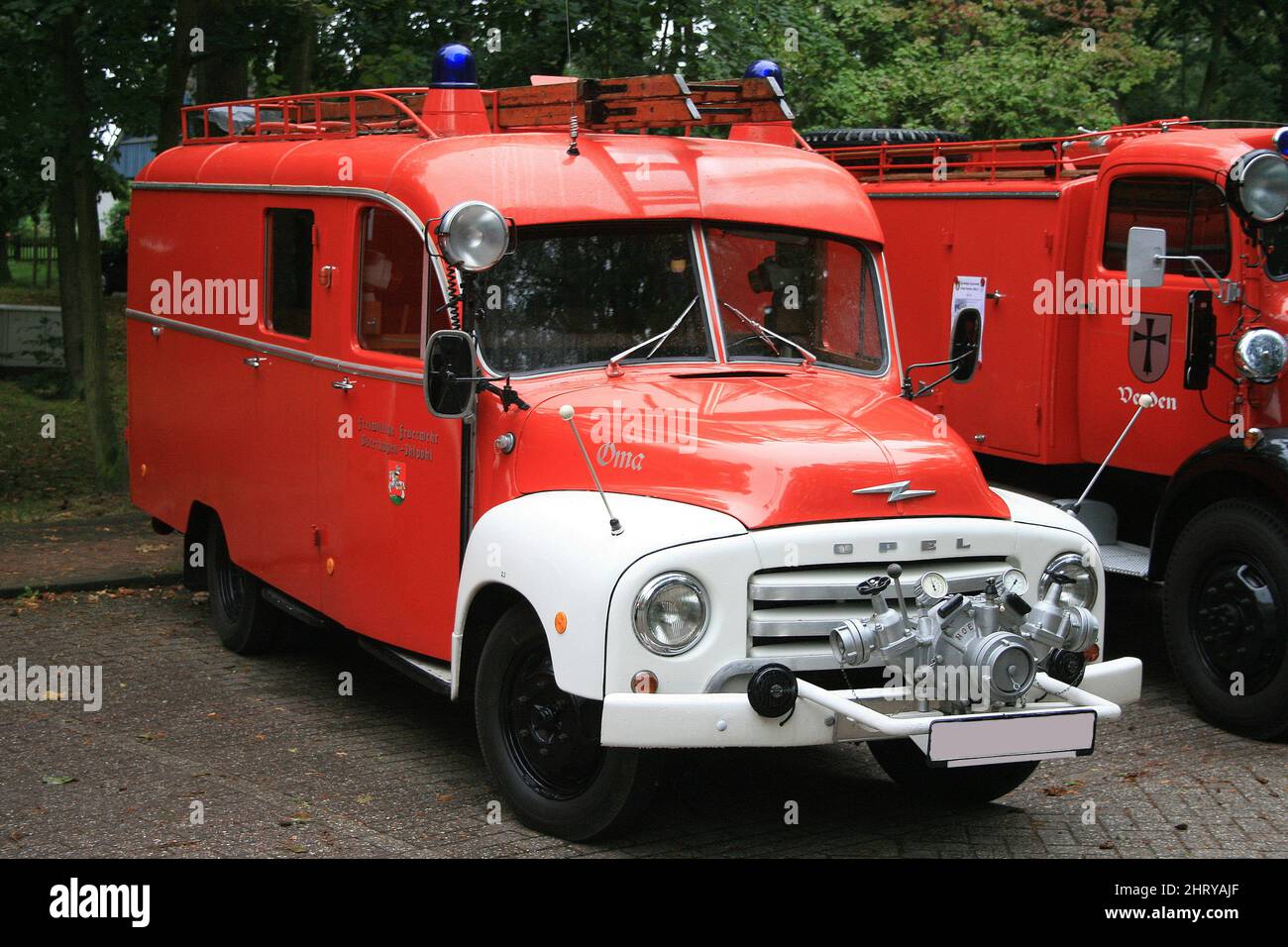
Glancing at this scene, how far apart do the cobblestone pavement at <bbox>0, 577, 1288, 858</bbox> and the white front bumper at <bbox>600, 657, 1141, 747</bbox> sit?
0.81 metres

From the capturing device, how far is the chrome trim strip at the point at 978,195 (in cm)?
906

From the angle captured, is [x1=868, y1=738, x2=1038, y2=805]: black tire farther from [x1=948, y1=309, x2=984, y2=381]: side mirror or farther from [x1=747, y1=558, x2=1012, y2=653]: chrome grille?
[x1=948, y1=309, x2=984, y2=381]: side mirror

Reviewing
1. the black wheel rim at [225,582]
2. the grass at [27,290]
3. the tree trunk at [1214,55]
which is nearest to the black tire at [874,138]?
the black wheel rim at [225,582]

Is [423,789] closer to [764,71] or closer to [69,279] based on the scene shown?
[764,71]

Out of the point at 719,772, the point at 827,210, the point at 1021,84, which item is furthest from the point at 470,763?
the point at 1021,84

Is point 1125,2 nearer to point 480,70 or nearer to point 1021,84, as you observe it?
point 1021,84

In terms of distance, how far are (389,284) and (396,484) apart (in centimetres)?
84

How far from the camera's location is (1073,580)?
598 centimetres

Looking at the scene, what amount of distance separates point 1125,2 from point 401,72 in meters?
11.2

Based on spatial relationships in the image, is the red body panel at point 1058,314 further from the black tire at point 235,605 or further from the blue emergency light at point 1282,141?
the black tire at point 235,605

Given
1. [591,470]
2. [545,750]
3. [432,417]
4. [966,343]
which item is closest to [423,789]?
[545,750]

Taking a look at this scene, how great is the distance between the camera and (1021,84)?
1861 centimetres

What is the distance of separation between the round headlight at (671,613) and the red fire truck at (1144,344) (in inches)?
79.2

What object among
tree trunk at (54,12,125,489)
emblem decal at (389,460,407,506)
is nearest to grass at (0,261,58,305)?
tree trunk at (54,12,125,489)
